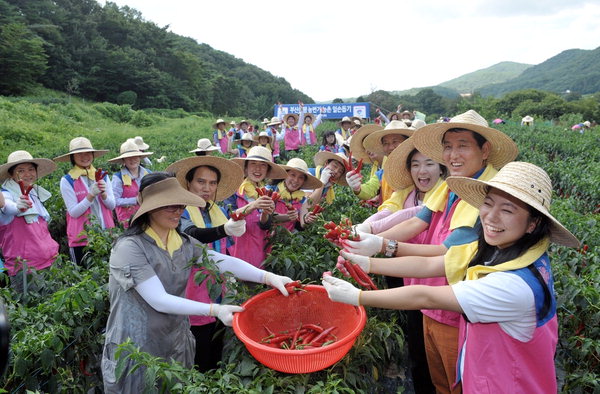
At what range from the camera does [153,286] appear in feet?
7.24

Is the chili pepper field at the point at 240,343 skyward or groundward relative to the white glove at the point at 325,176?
groundward

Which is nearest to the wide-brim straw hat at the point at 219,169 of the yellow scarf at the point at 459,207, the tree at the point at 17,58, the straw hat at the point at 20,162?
the yellow scarf at the point at 459,207

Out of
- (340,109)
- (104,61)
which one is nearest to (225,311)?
(340,109)

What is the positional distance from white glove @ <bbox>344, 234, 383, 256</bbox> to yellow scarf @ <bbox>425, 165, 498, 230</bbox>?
1.53ft

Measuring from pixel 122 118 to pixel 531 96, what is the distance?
168 feet

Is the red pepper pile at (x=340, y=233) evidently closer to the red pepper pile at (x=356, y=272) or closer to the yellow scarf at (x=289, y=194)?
the red pepper pile at (x=356, y=272)

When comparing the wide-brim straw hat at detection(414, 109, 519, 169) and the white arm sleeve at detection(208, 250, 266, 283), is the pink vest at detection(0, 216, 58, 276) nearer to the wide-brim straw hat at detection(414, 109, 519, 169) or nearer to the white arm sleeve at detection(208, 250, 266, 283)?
the white arm sleeve at detection(208, 250, 266, 283)

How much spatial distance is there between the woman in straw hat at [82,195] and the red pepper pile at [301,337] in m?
3.19

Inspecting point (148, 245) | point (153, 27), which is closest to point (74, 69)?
point (153, 27)

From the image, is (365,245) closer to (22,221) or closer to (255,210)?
(255,210)

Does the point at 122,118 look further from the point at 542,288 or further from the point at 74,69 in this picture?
the point at 542,288

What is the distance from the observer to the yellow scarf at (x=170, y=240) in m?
2.36

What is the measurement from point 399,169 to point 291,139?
32.0 ft

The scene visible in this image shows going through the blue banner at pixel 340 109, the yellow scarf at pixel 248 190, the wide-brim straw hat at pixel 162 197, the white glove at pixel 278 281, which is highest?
the blue banner at pixel 340 109
